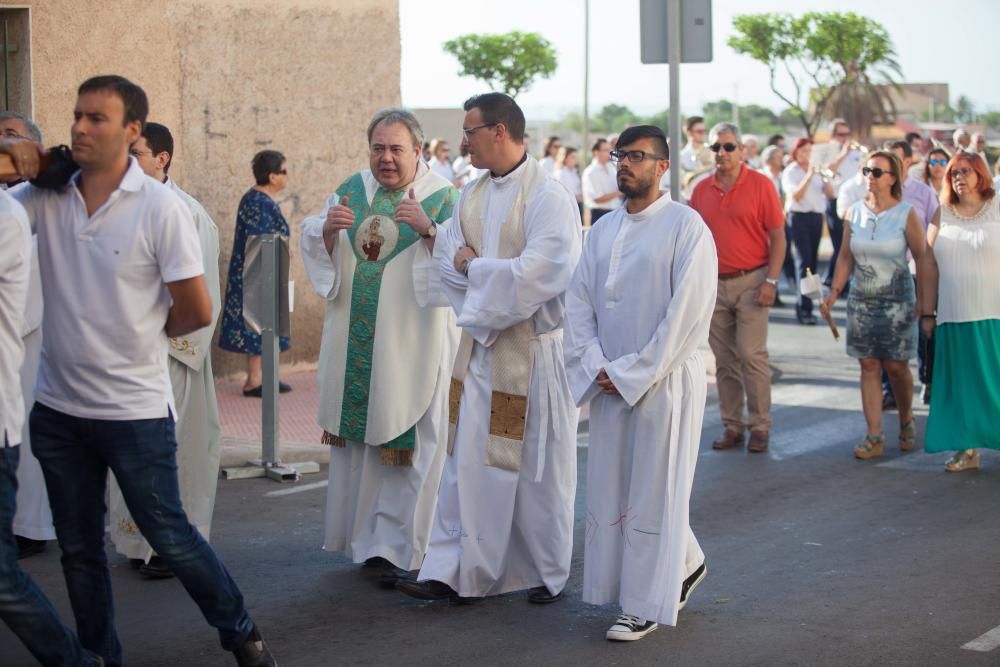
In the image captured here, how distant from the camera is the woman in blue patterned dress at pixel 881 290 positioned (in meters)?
9.80

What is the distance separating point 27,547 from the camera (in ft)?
23.9

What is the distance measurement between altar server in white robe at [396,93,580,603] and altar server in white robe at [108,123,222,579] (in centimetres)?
108

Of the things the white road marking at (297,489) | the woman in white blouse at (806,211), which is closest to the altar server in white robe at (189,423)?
the white road marking at (297,489)

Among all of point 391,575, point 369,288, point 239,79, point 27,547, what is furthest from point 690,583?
point 239,79

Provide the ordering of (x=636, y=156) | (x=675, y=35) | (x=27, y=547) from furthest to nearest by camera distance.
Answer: (x=675, y=35) < (x=27, y=547) < (x=636, y=156)

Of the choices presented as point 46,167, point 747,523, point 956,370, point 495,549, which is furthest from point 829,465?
point 46,167

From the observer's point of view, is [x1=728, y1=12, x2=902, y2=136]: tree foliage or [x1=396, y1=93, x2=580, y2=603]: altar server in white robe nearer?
[x1=396, y1=93, x2=580, y2=603]: altar server in white robe

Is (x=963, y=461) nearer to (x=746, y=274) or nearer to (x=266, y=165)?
(x=746, y=274)

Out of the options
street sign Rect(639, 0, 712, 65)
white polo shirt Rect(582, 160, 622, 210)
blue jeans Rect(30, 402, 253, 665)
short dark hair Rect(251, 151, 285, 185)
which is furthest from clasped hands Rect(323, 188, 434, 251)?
white polo shirt Rect(582, 160, 622, 210)

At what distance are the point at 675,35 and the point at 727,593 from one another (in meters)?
5.76

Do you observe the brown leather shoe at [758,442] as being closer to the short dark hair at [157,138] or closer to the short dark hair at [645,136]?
the short dark hair at [645,136]

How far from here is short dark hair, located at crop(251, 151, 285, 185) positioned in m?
11.5

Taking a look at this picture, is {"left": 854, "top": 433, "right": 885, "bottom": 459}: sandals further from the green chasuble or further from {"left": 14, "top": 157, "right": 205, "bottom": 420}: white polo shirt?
{"left": 14, "top": 157, "right": 205, "bottom": 420}: white polo shirt

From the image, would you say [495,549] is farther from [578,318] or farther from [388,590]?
[578,318]
